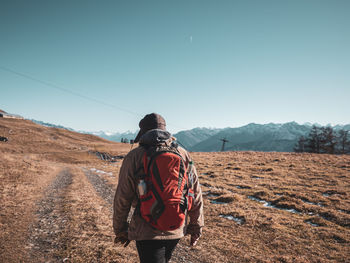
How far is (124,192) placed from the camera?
2.67 meters

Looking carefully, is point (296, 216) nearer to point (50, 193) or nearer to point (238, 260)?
point (238, 260)

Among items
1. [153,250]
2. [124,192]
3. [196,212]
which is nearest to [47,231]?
[124,192]

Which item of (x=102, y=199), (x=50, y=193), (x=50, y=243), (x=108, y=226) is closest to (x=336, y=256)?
(x=108, y=226)

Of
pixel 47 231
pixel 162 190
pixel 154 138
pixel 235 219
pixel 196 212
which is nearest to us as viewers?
pixel 162 190

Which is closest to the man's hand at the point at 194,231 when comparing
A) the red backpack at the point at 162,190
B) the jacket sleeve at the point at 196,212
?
the jacket sleeve at the point at 196,212

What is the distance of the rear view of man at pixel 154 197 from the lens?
7.56 ft

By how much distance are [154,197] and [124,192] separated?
0.64 meters

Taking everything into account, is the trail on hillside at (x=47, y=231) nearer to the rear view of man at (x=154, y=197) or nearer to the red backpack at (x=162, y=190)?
the rear view of man at (x=154, y=197)

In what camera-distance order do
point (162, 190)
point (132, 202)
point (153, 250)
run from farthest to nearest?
point (132, 202), point (153, 250), point (162, 190)

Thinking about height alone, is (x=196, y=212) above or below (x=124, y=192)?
below

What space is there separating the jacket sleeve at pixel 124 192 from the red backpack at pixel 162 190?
9.0 inches

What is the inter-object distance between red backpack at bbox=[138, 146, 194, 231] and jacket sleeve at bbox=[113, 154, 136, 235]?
0.75ft

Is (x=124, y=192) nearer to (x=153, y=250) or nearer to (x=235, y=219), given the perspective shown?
(x=153, y=250)

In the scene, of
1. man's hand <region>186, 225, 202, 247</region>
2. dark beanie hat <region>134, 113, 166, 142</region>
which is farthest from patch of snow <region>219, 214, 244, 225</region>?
dark beanie hat <region>134, 113, 166, 142</region>
